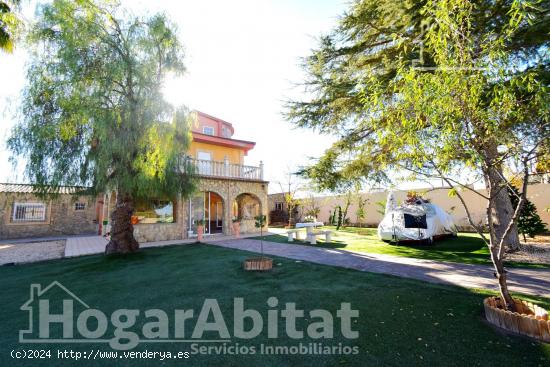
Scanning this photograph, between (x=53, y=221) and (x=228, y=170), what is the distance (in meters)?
14.4

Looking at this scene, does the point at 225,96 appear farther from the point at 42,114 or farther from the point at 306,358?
the point at 306,358

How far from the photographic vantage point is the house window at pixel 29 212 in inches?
691

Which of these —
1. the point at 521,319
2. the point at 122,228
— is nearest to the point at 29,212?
the point at 122,228

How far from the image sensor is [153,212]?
14117 millimetres

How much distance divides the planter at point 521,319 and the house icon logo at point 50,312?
244 inches

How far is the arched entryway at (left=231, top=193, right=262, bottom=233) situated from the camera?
1795 cm

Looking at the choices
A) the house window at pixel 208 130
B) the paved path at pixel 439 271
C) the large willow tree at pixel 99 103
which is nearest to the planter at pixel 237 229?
the large willow tree at pixel 99 103

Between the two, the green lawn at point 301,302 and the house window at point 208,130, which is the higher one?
the house window at point 208,130

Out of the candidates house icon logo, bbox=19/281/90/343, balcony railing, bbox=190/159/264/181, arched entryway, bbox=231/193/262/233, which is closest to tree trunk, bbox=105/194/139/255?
house icon logo, bbox=19/281/90/343

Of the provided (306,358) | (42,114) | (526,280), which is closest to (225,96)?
(42,114)

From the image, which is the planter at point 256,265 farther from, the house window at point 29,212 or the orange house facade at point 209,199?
the house window at point 29,212

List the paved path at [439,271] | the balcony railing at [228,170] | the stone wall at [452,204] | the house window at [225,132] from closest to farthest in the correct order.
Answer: the paved path at [439,271] < the stone wall at [452,204] < the balcony railing at [228,170] < the house window at [225,132]

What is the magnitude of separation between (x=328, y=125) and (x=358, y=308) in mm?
8188

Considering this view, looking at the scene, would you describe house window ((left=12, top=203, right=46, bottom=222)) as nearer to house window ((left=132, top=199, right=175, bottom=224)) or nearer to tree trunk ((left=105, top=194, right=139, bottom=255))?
house window ((left=132, top=199, right=175, bottom=224))
